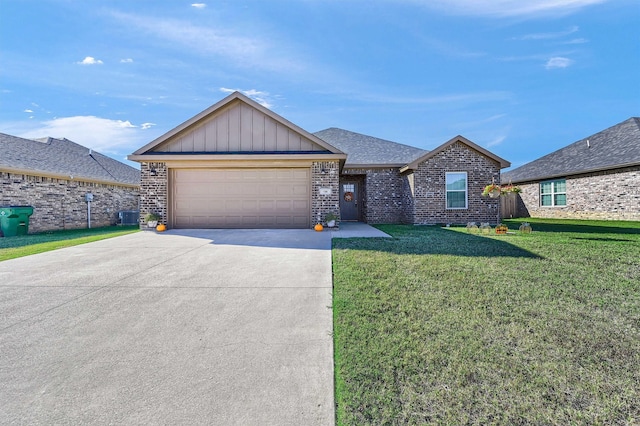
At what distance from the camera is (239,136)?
1200 cm

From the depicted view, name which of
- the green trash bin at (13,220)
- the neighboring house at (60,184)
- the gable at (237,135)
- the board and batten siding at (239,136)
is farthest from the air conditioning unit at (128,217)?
the board and batten siding at (239,136)

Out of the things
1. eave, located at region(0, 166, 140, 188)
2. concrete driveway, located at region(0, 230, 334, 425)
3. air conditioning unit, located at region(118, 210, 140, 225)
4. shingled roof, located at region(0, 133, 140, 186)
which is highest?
shingled roof, located at region(0, 133, 140, 186)

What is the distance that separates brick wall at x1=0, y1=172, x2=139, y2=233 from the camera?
496 inches

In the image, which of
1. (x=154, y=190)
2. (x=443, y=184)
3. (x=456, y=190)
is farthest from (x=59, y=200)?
(x=456, y=190)

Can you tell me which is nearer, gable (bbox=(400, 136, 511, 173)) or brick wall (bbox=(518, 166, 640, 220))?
gable (bbox=(400, 136, 511, 173))

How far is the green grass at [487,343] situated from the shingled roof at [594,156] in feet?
44.2

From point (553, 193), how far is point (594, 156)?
2784 mm

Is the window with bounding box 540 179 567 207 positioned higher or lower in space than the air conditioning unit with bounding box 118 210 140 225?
higher

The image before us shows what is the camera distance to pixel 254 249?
769 centimetres

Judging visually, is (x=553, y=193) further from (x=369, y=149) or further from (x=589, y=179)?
(x=369, y=149)

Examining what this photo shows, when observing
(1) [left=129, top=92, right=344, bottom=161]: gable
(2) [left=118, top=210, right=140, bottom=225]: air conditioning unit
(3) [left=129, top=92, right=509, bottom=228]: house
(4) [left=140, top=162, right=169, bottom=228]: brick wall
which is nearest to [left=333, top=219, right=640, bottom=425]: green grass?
(3) [left=129, top=92, right=509, bottom=228]: house

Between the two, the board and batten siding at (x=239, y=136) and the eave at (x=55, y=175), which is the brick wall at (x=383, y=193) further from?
the eave at (x=55, y=175)

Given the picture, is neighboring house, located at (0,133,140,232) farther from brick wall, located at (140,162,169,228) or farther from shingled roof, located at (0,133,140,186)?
brick wall, located at (140,162,169,228)

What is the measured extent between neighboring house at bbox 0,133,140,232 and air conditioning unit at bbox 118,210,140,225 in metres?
0.29
